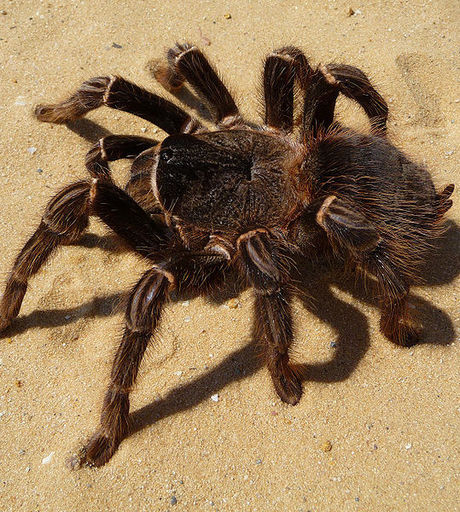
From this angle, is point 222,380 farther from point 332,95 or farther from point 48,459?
point 332,95

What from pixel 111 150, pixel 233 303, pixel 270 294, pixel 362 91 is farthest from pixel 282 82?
pixel 270 294

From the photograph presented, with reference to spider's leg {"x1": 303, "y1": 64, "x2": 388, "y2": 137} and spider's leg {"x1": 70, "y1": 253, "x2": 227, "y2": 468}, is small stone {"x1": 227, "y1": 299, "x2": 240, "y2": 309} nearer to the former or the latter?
spider's leg {"x1": 70, "y1": 253, "x2": 227, "y2": 468}

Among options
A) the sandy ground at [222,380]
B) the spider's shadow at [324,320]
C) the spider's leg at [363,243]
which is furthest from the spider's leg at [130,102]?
the spider's leg at [363,243]

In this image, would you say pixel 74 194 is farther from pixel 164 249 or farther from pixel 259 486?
pixel 259 486

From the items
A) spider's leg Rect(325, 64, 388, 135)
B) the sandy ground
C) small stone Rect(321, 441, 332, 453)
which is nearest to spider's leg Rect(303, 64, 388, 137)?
spider's leg Rect(325, 64, 388, 135)

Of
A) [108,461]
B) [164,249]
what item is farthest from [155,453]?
[164,249]

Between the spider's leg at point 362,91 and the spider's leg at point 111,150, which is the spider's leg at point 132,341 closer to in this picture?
the spider's leg at point 111,150
